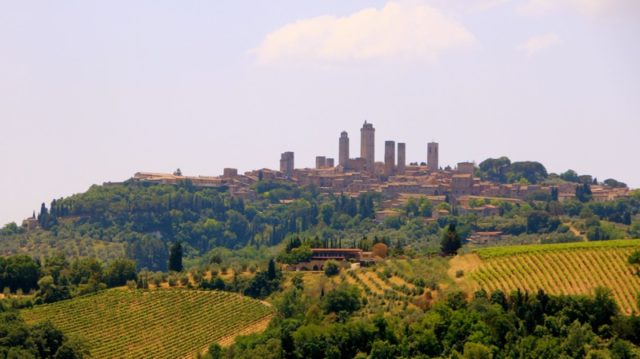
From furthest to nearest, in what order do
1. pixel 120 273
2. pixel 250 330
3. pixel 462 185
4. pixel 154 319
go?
pixel 462 185 < pixel 120 273 < pixel 154 319 < pixel 250 330

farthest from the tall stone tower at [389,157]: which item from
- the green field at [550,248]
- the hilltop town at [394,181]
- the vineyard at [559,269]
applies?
the green field at [550,248]

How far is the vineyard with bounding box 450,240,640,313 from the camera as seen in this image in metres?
64.2

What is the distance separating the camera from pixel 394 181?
165125mm

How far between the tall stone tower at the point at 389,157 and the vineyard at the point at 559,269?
9644cm

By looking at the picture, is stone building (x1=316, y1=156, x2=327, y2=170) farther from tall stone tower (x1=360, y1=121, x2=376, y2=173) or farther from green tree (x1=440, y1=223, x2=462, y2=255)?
green tree (x1=440, y1=223, x2=462, y2=255)

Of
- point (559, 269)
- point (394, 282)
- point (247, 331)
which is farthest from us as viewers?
point (394, 282)

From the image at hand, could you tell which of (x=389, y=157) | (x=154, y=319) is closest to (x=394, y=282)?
(x=154, y=319)

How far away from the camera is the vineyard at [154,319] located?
64.2 meters

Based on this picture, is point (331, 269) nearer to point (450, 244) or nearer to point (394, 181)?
point (450, 244)

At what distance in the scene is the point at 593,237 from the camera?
11081 cm

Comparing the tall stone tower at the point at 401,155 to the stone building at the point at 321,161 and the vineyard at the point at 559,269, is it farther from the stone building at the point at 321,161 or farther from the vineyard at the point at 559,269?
the vineyard at the point at 559,269

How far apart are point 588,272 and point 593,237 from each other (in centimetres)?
4495

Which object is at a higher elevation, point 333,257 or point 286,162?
point 286,162

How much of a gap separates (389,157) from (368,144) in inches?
195
